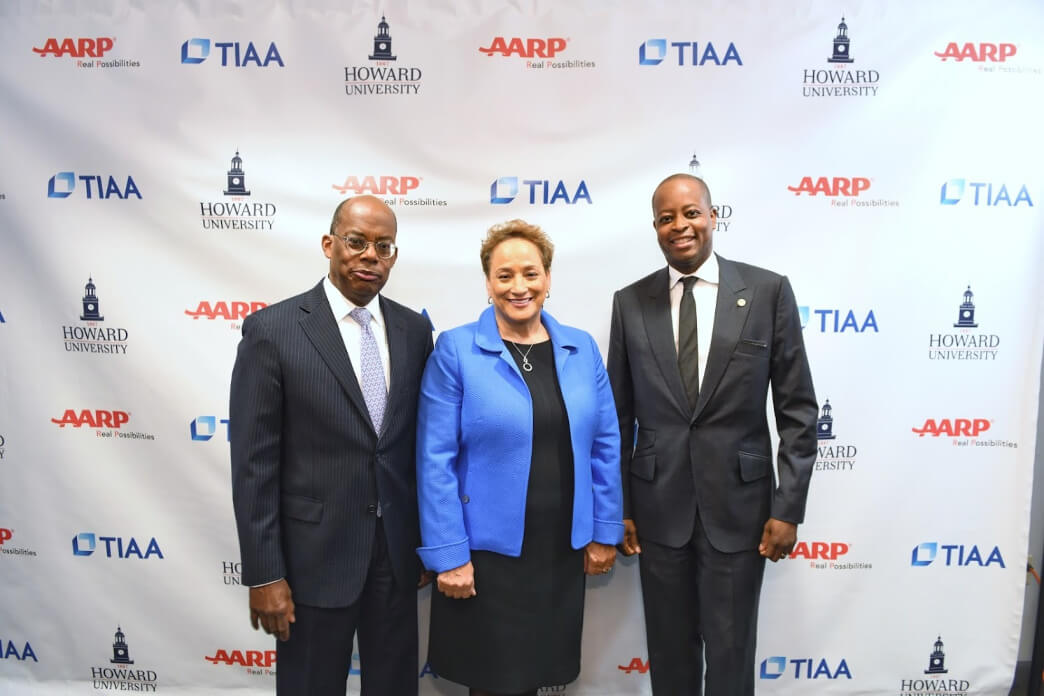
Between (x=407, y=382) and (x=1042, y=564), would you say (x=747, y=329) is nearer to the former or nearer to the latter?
(x=407, y=382)

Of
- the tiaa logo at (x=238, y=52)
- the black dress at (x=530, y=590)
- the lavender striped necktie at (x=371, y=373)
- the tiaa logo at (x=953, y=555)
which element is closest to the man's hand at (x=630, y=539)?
the black dress at (x=530, y=590)

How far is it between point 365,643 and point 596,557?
0.73m

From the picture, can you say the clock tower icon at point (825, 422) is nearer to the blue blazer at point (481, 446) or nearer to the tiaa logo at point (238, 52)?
the blue blazer at point (481, 446)

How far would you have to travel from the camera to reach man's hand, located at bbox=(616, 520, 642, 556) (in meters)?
1.96

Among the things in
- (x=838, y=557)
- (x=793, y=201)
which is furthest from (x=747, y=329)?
(x=838, y=557)

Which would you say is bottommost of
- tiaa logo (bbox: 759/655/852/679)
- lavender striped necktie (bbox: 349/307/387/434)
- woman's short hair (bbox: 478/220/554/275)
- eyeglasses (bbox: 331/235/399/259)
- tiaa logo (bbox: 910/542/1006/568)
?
tiaa logo (bbox: 759/655/852/679)

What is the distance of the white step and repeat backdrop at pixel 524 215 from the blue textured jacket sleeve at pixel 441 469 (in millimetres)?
751


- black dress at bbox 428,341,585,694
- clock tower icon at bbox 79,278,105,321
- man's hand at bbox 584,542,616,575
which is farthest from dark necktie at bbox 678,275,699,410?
clock tower icon at bbox 79,278,105,321

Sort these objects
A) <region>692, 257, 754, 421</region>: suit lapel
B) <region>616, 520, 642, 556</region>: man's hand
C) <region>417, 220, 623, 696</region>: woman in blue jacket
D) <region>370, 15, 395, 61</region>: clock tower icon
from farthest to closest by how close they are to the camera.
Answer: <region>370, 15, 395, 61</region>: clock tower icon → <region>616, 520, 642, 556</region>: man's hand → <region>692, 257, 754, 421</region>: suit lapel → <region>417, 220, 623, 696</region>: woman in blue jacket

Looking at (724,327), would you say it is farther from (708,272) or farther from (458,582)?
(458,582)

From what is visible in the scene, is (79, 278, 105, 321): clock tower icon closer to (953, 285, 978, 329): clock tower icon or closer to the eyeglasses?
the eyeglasses

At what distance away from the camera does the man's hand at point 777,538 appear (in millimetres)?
1823

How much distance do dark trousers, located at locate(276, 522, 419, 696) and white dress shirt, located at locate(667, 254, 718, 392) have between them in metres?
1.08

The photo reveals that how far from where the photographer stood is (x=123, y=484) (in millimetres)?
2467
